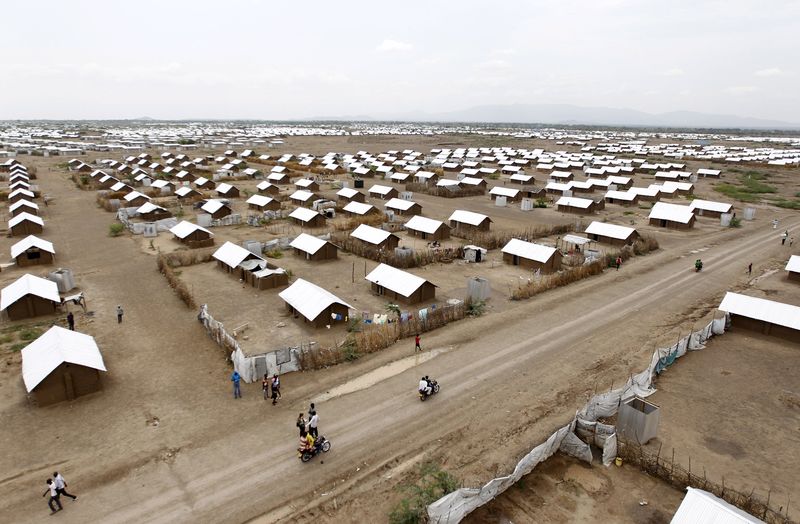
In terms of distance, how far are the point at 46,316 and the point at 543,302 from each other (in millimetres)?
32547

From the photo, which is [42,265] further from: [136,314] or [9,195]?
[9,195]

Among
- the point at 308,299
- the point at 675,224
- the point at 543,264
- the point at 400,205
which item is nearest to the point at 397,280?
the point at 308,299

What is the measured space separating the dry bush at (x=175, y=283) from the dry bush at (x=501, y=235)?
88.1 feet

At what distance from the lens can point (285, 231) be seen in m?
52.7

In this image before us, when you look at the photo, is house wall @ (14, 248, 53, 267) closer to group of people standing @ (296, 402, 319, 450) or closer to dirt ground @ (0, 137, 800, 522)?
dirt ground @ (0, 137, 800, 522)

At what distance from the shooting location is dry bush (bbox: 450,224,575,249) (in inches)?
1841

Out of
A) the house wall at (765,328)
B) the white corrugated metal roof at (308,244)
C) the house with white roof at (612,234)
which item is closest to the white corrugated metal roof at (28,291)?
the white corrugated metal roof at (308,244)

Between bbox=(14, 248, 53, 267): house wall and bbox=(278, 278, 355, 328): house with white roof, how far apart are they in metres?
24.8

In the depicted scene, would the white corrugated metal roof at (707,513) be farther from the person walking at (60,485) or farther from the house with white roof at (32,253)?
the house with white roof at (32,253)

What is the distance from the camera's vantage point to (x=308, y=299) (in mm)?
28875

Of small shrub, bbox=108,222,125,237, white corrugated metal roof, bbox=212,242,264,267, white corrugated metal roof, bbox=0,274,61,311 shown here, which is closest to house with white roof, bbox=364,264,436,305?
white corrugated metal roof, bbox=212,242,264,267

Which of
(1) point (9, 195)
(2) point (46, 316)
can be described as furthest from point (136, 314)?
(1) point (9, 195)

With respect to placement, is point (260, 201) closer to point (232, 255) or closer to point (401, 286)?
point (232, 255)

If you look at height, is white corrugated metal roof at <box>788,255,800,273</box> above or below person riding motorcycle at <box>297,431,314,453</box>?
above
